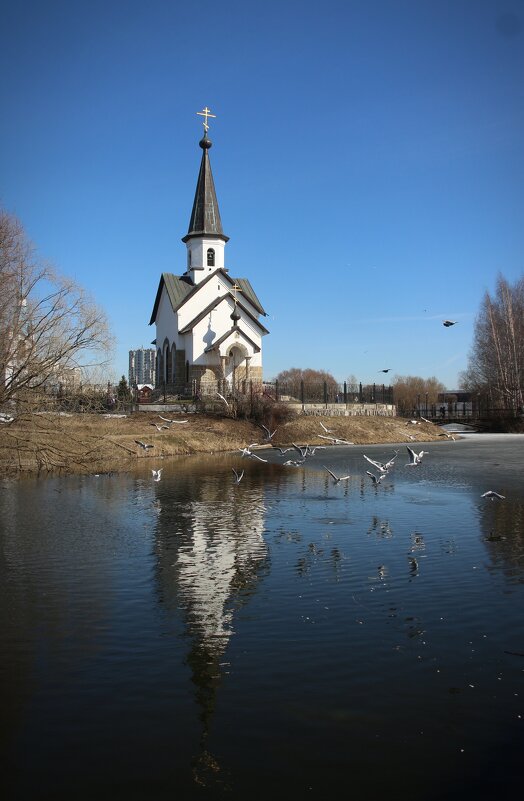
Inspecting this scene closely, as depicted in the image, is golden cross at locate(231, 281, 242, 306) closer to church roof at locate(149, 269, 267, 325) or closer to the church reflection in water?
church roof at locate(149, 269, 267, 325)

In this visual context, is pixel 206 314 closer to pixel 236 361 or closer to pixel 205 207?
pixel 236 361

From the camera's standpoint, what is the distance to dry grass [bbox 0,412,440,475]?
2655 centimetres

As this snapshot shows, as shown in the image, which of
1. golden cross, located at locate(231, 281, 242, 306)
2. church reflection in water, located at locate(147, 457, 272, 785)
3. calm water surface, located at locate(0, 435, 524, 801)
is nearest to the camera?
calm water surface, located at locate(0, 435, 524, 801)

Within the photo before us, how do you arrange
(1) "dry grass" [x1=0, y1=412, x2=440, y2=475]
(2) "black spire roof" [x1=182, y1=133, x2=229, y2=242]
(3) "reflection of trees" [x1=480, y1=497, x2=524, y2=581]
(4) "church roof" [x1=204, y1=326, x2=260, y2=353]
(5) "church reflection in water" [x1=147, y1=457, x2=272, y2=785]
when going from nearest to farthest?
(5) "church reflection in water" [x1=147, y1=457, x2=272, y2=785] < (3) "reflection of trees" [x1=480, y1=497, x2=524, y2=581] < (1) "dry grass" [x1=0, y1=412, x2=440, y2=475] < (4) "church roof" [x1=204, y1=326, x2=260, y2=353] < (2) "black spire roof" [x1=182, y1=133, x2=229, y2=242]

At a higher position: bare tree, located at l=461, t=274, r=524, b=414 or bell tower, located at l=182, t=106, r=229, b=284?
bell tower, located at l=182, t=106, r=229, b=284

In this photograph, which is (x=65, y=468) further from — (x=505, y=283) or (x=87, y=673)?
(x=505, y=283)

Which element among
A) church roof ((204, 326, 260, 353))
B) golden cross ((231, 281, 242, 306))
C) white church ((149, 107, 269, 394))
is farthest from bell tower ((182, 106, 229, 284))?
church roof ((204, 326, 260, 353))

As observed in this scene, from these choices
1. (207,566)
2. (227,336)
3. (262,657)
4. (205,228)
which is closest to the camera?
(262,657)

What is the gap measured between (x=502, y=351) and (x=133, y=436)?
4165cm

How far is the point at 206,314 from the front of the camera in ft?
185

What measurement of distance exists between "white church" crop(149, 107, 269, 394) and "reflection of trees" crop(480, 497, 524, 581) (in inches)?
1427

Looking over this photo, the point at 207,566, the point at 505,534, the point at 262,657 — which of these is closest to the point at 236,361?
the point at 505,534

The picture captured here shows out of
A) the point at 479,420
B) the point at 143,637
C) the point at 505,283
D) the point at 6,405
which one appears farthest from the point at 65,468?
the point at 505,283

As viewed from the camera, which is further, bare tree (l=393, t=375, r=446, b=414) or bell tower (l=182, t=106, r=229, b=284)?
bare tree (l=393, t=375, r=446, b=414)
